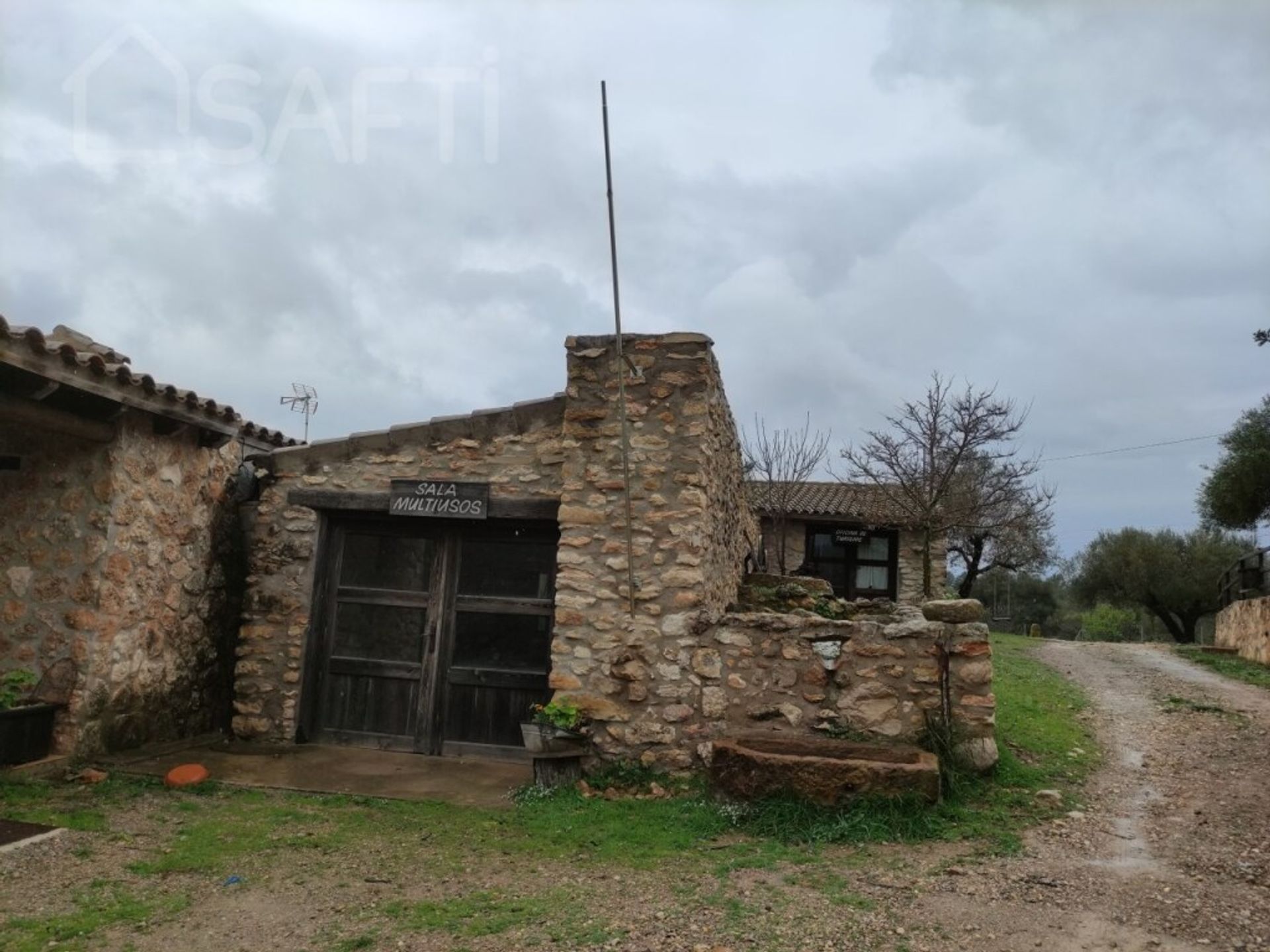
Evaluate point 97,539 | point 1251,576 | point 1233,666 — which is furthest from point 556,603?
point 1251,576

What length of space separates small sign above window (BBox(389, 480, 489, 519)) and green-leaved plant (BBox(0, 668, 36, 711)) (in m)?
2.73

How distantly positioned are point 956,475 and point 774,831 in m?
14.5

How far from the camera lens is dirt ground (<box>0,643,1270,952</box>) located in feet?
11.5

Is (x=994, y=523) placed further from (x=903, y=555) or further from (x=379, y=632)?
(x=379, y=632)

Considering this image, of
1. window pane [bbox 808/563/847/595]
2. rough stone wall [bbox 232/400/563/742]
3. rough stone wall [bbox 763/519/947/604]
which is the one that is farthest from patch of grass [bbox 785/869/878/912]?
window pane [bbox 808/563/847/595]

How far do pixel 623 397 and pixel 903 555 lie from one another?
1511 centimetres

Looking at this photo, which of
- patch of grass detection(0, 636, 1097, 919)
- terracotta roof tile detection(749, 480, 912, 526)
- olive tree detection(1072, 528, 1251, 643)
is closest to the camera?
patch of grass detection(0, 636, 1097, 919)

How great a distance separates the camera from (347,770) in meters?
6.44

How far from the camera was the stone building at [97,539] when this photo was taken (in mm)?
5840

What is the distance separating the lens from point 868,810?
4.95m

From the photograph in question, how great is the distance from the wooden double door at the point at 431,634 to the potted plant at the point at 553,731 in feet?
3.39

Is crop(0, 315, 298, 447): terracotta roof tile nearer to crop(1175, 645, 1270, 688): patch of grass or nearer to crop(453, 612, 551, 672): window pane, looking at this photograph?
Result: crop(453, 612, 551, 672): window pane

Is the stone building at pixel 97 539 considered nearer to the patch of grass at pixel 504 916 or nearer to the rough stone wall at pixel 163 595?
the rough stone wall at pixel 163 595

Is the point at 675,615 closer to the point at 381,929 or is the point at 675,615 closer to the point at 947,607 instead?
the point at 947,607
